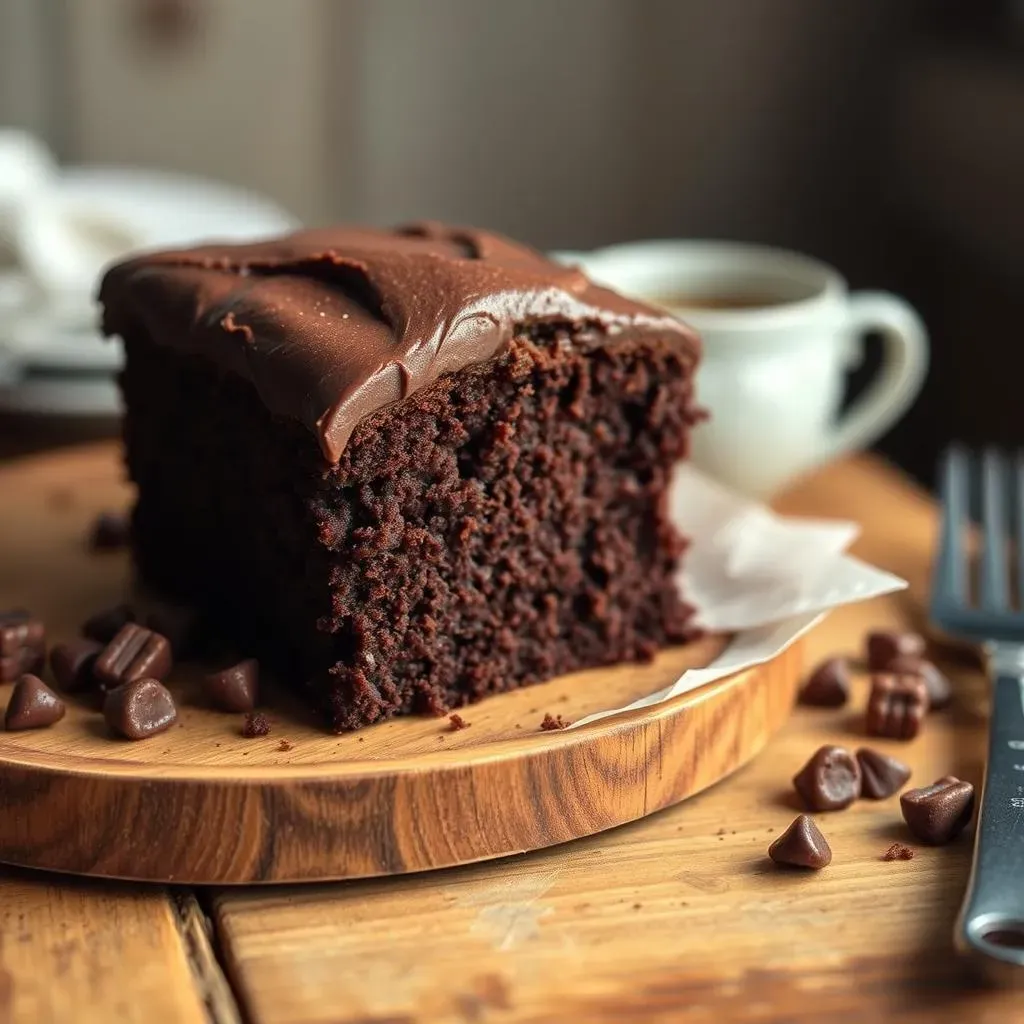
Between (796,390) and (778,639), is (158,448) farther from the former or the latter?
(796,390)

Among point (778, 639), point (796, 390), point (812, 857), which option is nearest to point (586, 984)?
point (812, 857)

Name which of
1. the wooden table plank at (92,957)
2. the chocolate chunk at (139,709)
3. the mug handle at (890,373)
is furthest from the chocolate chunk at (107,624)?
the mug handle at (890,373)

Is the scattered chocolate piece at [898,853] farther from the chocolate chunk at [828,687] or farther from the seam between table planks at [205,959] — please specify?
the seam between table planks at [205,959]

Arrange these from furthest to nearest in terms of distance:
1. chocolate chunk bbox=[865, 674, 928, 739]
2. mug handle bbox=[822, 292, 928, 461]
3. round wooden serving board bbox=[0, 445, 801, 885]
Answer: mug handle bbox=[822, 292, 928, 461]
chocolate chunk bbox=[865, 674, 928, 739]
round wooden serving board bbox=[0, 445, 801, 885]

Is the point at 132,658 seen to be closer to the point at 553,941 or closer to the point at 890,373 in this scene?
the point at 553,941

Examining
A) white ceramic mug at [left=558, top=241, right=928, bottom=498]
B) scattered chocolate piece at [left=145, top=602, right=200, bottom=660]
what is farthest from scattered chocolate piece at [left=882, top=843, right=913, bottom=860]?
white ceramic mug at [left=558, top=241, right=928, bottom=498]

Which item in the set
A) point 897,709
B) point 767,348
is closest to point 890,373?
point 767,348

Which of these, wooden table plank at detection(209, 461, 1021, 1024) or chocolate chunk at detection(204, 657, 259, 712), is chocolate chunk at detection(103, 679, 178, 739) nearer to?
chocolate chunk at detection(204, 657, 259, 712)
